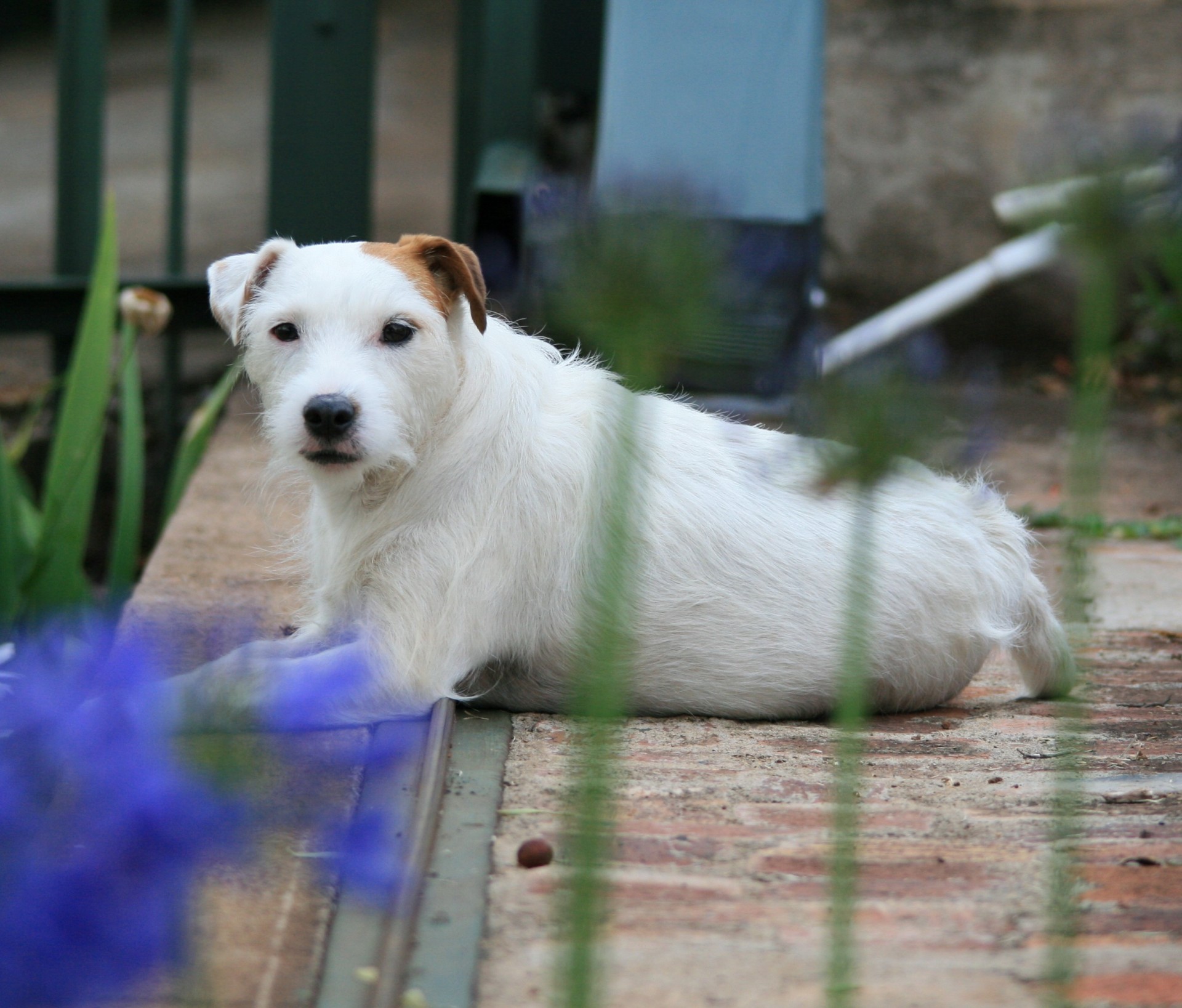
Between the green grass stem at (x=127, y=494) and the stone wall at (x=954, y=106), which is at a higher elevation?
the stone wall at (x=954, y=106)

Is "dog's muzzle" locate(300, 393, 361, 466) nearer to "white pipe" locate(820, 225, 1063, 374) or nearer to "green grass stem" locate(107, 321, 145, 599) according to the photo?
"green grass stem" locate(107, 321, 145, 599)

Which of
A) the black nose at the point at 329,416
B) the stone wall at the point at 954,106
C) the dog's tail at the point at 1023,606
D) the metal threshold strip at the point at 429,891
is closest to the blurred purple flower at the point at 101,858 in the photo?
the metal threshold strip at the point at 429,891

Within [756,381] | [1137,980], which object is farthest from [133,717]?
[756,381]

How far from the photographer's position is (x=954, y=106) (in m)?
8.98

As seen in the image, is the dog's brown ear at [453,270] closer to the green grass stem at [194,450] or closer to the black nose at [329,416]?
the black nose at [329,416]

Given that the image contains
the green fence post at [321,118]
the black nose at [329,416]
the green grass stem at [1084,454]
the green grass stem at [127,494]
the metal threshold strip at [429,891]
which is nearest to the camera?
the green grass stem at [1084,454]

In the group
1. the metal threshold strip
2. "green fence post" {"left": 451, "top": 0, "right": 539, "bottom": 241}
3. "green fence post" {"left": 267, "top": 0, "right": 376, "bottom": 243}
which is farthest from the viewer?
"green fence post" {"left": 451, "top": 0, "right": 539, "bottom": 241}

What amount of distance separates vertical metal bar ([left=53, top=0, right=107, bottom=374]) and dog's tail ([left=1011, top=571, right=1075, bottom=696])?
16.3 feet

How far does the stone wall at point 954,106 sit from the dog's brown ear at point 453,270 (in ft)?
20.2

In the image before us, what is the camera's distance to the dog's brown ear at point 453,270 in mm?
3186

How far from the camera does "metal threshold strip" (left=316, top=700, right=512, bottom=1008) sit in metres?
1.84

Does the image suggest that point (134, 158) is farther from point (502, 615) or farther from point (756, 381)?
point (502, 615)

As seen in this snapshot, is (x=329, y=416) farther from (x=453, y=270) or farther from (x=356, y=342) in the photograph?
(x=453, y=270)

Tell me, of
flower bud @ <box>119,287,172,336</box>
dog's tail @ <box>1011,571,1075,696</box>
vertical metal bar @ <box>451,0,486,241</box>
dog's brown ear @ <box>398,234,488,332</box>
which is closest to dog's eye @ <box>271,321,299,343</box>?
dog's brown ear @ <box>398,234,488,332</box>
